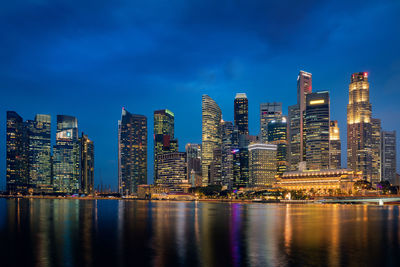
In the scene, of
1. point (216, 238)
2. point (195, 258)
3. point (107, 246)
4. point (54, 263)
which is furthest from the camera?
point (216, 238)

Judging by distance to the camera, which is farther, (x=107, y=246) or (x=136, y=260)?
(x=107, y=246)

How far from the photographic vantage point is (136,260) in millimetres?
42938

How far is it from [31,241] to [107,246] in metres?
12.9

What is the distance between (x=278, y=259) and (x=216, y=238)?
19.8m

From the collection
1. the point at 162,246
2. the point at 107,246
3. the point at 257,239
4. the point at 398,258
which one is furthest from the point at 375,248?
the point at 107,246

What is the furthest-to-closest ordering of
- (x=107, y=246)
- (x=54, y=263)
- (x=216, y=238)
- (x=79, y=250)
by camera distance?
(x=216, y=238)
(x=107, y=246)
(x=79, y=250)
(x=54, y=263)

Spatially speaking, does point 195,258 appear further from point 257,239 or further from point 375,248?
point 375,248

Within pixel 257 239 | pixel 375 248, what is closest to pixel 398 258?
pixel 375 248

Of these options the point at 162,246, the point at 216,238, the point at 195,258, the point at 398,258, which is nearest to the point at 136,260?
the point at 195,258

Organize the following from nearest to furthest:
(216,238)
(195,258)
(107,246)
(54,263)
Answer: (54,263) → (195,258) → (107,246) → (216,238)

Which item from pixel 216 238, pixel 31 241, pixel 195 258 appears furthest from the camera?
pixel 216 238

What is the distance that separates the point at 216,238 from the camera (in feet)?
203

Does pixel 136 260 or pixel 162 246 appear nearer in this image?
pixel 136 260

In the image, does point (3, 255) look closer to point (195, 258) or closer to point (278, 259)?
point (195, 258)
